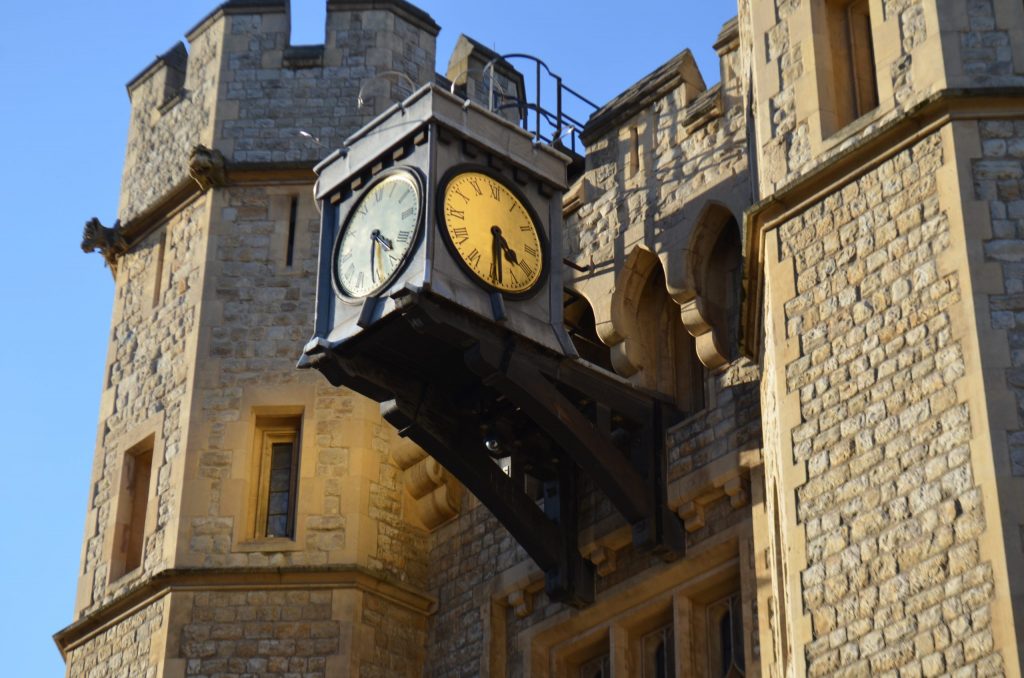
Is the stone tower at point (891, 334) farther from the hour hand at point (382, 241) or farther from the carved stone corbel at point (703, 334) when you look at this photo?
the hour hand at point (382, 241)

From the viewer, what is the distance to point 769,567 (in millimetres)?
12438

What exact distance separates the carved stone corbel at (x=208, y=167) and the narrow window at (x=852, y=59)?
5.43 m

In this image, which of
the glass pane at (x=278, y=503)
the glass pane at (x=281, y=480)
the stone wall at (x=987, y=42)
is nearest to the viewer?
the stone wall at (x=987, y=42)

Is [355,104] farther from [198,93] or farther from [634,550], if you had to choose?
[634,550]

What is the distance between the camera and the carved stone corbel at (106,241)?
1706 centimetres

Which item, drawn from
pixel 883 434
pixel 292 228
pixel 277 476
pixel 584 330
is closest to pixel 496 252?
pixel 584 330

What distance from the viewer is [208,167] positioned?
1617cm

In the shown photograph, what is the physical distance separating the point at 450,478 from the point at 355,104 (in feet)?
10.1

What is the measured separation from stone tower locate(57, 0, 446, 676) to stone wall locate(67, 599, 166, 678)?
0.06 ft

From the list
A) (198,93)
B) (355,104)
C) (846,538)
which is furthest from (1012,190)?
(198,93)

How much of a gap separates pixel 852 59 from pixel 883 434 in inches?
102

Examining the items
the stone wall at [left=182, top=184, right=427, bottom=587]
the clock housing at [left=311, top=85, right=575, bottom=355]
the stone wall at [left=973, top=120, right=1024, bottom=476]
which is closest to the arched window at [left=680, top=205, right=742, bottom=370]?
the clock housing at [left=311, top=85, right=575, bottom=355]

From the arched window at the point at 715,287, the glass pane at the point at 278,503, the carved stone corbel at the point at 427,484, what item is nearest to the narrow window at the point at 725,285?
the arched window at the point at 715,287

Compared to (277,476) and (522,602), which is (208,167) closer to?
(277,476)
